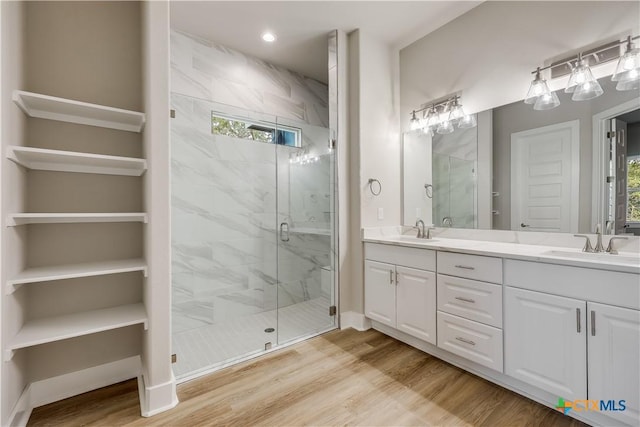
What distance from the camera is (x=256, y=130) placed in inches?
121

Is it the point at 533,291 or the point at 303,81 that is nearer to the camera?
the point at 533,291

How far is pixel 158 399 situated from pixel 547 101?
307 centimetres

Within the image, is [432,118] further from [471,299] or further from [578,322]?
[578,322]

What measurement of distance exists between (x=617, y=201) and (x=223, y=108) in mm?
3082

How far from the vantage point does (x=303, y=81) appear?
142 inches

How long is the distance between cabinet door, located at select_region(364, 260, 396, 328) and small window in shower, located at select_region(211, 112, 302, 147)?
1542 millimetres

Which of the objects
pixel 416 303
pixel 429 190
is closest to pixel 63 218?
pixel 416 303

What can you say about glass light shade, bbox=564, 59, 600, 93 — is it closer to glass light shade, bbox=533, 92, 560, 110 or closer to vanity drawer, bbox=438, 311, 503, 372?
glass light shade, bbox=533, 92, 560, 110

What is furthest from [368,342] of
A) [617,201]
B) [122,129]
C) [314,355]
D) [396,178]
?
[122,129]

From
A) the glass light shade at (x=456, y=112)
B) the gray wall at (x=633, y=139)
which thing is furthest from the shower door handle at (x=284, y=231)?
the gray wall at (x=633, y=139)

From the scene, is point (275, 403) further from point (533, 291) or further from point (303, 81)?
point (303, 81)

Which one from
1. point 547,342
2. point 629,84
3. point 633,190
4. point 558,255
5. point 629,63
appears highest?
point 629,63

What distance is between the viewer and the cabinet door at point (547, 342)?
1.49 meters

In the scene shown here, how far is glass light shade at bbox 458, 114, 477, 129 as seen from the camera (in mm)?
2484
